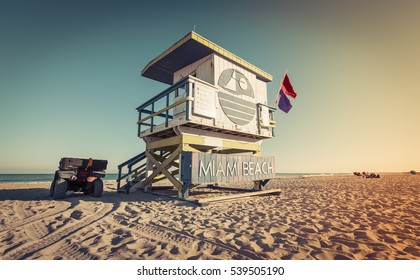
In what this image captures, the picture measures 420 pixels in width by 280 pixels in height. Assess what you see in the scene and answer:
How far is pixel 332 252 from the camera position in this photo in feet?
9.36

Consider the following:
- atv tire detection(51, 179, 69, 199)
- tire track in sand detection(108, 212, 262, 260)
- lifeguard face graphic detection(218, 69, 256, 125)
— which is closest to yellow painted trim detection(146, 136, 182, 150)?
lifeguard face graphic detection(218, 69, 256, 125)

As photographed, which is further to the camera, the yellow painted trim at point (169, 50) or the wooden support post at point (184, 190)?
the yellow painted trim at point (169, 50)

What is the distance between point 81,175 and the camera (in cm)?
777

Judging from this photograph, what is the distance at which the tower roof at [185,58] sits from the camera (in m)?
7.92

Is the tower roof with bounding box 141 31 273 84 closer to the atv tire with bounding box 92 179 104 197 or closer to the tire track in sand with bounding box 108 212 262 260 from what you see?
the atv tire with bounding box 92 179 104 197

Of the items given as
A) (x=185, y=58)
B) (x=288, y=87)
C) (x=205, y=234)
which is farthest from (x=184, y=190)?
(x=288, y=87)

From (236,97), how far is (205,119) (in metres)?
2.34

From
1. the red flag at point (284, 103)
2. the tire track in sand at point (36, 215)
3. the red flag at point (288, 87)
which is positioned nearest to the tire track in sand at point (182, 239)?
the tire track in sand at point (36, 215)

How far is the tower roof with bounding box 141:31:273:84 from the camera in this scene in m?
7.92

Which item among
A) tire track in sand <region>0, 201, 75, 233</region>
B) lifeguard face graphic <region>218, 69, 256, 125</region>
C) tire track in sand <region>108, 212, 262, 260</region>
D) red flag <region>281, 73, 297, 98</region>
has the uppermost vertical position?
red flag <region>281, 73, 297, 98</region>

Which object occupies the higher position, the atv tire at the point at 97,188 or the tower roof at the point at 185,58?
the tower roof at the point at 185,58

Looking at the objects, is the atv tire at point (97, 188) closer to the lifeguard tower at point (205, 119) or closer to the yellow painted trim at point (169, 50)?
the lifeguard tower at point (205, 119)
